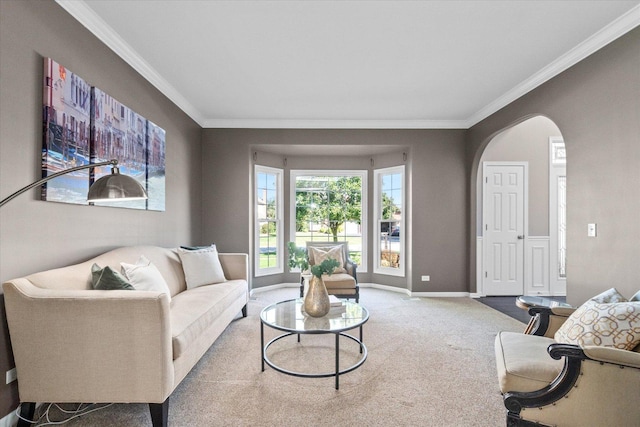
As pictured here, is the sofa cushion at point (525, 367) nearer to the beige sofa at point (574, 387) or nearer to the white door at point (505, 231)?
the beige sofa at point (574, 387)

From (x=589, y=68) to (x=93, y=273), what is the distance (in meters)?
4.19

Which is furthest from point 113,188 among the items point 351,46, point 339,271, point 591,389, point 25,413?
point 339,271

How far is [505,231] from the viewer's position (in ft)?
16.6

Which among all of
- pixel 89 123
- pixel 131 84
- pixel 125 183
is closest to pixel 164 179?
pixel 131 84

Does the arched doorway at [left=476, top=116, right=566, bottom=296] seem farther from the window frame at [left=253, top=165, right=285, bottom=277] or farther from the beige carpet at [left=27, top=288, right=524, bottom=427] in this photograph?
the window frame at [left=253, top=165, right=285, bottom=277]

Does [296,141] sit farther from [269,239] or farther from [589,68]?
[589,68]

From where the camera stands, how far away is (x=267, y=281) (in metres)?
5.44

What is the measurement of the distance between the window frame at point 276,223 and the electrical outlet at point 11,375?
138 inches

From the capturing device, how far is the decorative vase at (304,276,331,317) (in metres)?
2.52

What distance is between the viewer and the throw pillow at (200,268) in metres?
3.31

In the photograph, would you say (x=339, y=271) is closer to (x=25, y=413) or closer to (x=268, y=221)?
(x=268, y=221)

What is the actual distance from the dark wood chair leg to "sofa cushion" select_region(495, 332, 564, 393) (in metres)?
2.56

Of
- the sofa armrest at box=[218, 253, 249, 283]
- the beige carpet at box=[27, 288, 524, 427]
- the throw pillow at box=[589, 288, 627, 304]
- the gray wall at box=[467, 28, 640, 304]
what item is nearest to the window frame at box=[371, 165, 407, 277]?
the beige carpet at box=[27, 288, 524, 427]

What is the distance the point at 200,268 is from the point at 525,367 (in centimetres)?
292
